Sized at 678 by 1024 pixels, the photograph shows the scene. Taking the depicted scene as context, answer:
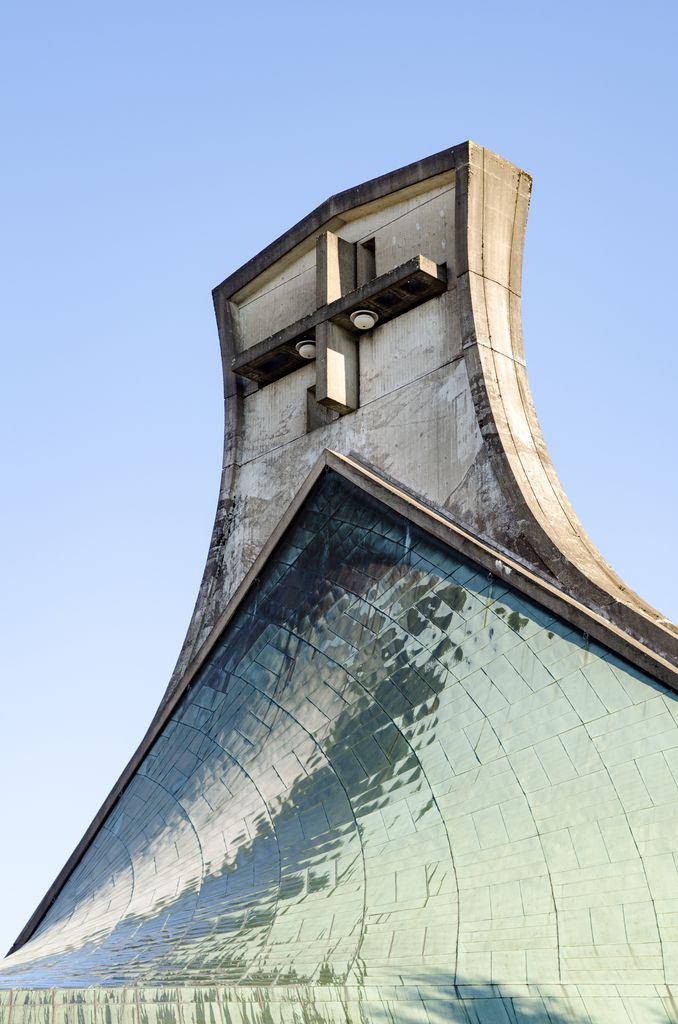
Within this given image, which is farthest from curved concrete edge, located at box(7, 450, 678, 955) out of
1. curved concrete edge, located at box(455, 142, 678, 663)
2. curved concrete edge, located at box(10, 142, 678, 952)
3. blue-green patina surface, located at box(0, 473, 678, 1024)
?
curved concrete edge, located at box(455, 142, 678, 663)

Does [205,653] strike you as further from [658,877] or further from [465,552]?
[658,877]

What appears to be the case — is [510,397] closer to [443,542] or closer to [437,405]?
[437,405]

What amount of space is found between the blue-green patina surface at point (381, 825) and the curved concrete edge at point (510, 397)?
1007 mm

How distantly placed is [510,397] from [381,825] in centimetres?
579

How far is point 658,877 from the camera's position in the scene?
10.3 meters

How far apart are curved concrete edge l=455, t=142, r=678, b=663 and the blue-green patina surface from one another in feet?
3.30

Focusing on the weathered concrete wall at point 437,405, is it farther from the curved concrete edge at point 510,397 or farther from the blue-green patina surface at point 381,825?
the blue-green patina surface at point 381,825

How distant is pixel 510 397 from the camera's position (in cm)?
1573

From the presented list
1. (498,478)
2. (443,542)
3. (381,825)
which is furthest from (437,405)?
(381,825)

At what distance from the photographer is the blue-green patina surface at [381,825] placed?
32.6 ft

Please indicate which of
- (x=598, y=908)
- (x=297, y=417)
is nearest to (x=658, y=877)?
(x=598, y=908)

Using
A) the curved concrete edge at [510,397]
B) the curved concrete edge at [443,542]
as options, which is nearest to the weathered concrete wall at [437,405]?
the curved concrete edge at [510,397]

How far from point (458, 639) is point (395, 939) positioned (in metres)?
3.17

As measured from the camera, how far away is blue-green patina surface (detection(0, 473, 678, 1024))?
992cm
